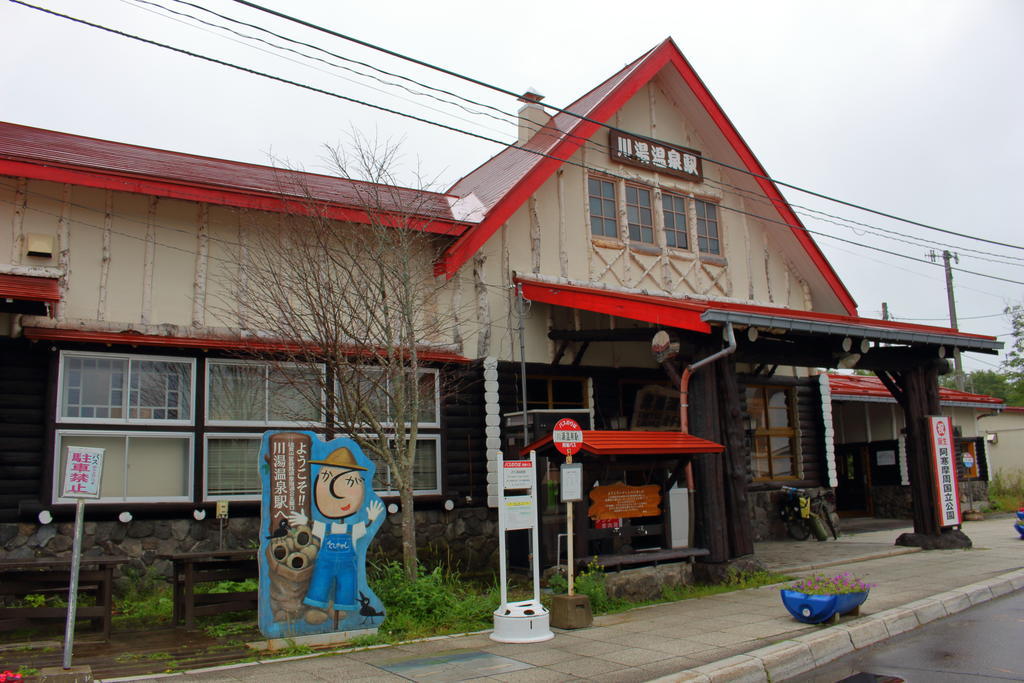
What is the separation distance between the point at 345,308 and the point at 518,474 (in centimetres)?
401

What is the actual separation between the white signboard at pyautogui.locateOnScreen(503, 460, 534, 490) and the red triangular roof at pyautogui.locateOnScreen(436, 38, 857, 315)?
188 inches

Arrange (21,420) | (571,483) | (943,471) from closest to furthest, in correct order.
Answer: (571,483) < (21,420) < (943,471)

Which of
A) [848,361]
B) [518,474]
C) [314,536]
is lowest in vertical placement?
[314,536]

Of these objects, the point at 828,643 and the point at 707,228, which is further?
the point at 707,228

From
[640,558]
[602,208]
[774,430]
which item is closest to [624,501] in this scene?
[640,558]

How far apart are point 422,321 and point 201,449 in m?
3.93

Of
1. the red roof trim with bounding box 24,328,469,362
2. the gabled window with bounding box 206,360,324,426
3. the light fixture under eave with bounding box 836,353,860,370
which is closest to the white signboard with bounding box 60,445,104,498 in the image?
the red roof trim with bounding box 24,328,469,362

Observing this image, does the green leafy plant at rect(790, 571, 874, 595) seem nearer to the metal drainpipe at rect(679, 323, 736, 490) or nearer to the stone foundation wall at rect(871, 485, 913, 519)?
the metal drainpipe at rect(679, 323, 736, 490)

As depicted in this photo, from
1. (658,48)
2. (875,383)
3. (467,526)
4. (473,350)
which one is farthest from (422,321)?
(875,383)

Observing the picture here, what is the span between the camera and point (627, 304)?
11.9 meters

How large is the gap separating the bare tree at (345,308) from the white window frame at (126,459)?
152 centimetres

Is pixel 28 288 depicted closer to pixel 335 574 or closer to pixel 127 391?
pixel 127 391

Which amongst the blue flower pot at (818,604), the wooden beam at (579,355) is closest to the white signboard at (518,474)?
the blue flower pot at (818,604)

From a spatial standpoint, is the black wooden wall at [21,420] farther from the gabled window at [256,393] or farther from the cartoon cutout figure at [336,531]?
the cartoon cutout figure at [336,531]
